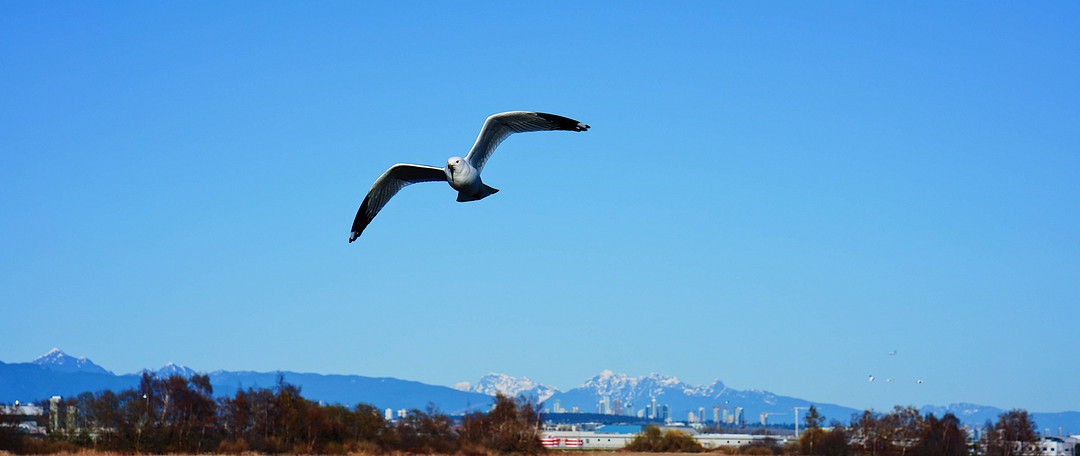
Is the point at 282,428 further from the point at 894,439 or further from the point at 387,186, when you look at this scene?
the point at 387,186

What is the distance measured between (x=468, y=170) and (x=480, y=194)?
1612mm

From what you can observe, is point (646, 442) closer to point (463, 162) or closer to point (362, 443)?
point (362, 443)

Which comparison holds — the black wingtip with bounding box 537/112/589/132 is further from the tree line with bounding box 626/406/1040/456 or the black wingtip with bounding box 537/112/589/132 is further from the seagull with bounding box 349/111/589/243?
the tree line with bounding box 626/406/1040/456

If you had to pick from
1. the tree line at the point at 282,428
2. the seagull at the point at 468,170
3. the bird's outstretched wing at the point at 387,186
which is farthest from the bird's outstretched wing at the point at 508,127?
the tree line at the point at 282,428

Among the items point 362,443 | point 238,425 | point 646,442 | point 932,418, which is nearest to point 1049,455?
point 932,418

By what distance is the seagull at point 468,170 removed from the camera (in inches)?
934

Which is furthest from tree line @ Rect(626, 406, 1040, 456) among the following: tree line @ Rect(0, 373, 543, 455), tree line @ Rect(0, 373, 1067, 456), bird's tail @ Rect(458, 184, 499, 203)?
bird's tail @ Rect(458, 184, 499, 203)

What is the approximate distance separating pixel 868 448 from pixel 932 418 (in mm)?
6663

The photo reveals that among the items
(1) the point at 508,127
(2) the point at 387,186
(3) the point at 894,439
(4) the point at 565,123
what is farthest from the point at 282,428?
(4) the point at 565,123

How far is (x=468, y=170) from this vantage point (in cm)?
2372

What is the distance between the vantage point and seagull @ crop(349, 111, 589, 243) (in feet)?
77.9

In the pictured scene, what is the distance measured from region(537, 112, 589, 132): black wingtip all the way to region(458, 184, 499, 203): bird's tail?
2.30 meters

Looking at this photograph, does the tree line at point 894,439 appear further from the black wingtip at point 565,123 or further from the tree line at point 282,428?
the black wingtip at point 565,123

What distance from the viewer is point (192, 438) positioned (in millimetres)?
76812
